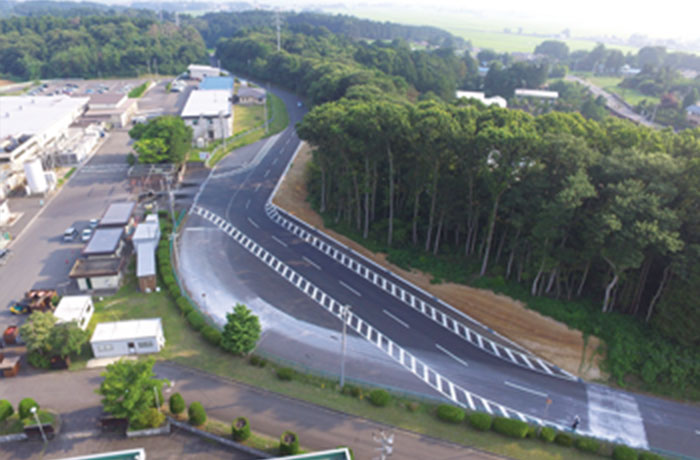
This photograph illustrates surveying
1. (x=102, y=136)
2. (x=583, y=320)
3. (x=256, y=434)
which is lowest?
(x=256, y=434)

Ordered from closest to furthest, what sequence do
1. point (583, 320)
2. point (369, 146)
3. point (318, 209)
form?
point (583, 320), point (369, 146), point (318, 209)

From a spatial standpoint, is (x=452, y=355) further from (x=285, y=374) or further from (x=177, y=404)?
(x=177, y=404)

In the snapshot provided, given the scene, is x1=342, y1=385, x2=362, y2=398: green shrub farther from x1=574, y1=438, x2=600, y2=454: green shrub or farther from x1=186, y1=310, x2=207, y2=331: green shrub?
x1=574, y1=438, x2=600, y2=454: green shrub

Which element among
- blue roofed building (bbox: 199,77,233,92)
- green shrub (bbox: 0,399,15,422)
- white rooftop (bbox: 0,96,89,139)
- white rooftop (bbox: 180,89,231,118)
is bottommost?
green shrub (bbox: 0,399,15,422)

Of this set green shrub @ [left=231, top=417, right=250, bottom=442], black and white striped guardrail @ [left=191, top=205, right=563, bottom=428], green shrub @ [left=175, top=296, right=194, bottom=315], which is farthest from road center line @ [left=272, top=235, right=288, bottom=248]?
green shrub @ [left=231, top=417, right=250, bottom=442]

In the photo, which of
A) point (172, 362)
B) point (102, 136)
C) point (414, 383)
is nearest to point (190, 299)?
point (172, 362)

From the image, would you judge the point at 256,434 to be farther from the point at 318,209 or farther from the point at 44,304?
the point at 318,209

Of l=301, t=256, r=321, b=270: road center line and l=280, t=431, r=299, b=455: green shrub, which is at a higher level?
l=301, t=256, r=321, b=270: road center line
